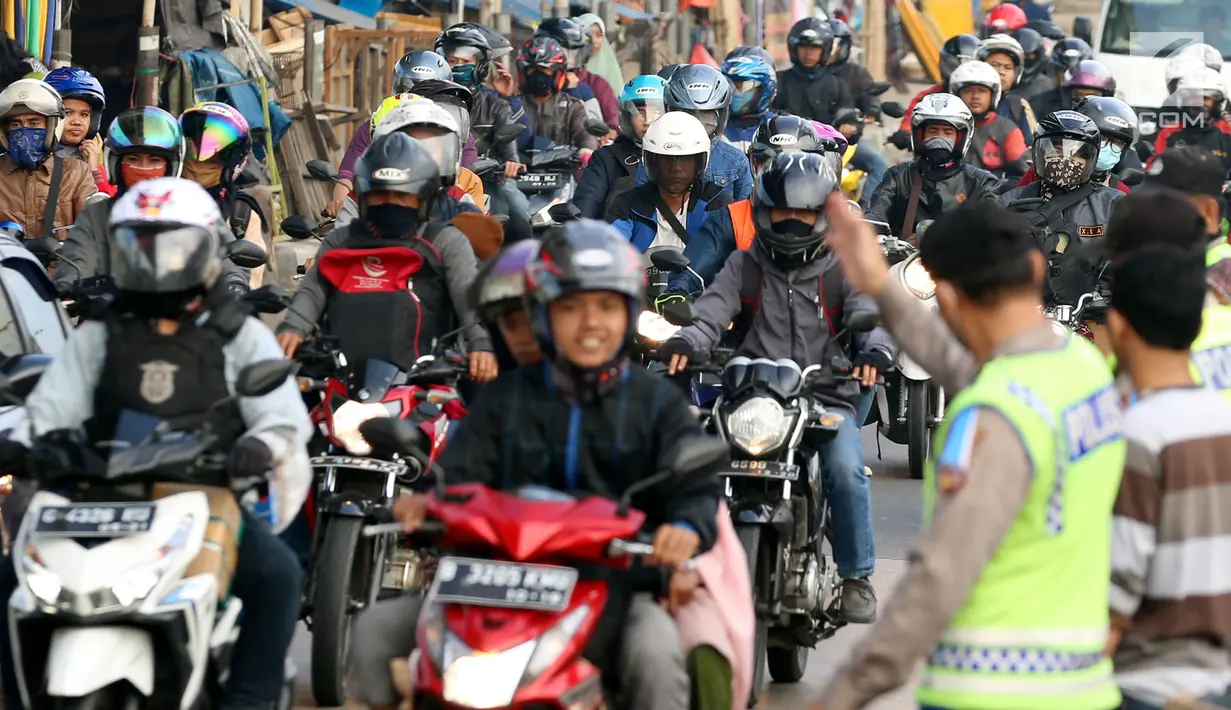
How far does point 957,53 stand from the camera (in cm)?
2230

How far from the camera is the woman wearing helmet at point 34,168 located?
10.5 m

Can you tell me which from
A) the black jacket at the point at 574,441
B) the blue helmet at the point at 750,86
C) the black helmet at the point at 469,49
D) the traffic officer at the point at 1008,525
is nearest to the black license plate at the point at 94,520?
the black jacket at the point at 574,441

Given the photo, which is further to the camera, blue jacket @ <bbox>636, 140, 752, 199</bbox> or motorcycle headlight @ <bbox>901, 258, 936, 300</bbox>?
motorcycle headlight @ <bbox>901, 258, 936, 300</bbox>

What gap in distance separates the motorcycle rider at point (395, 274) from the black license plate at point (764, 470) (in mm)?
979

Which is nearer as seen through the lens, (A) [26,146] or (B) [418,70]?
(A) [26,146]

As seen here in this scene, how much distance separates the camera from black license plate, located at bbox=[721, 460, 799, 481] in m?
7.73

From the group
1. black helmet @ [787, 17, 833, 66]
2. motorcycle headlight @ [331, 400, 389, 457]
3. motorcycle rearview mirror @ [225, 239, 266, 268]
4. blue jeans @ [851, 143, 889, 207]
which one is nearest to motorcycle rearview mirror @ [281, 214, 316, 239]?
motorcycle rearview mirror @ [225, 239, 266, 268]

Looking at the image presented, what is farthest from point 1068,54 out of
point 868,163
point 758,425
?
point 758,425

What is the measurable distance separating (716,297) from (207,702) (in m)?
3.17

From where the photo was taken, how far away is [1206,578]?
15.7ft

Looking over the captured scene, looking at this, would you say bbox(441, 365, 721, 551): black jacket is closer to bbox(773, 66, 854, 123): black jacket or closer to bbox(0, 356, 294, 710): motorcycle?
bbox(0, 356, 294, 710): motorcycle

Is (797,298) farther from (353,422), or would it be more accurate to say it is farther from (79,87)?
(79,87)

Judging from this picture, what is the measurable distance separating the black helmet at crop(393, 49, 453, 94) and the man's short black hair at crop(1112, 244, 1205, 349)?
959 cm

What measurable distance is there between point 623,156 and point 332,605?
20.6 ft
